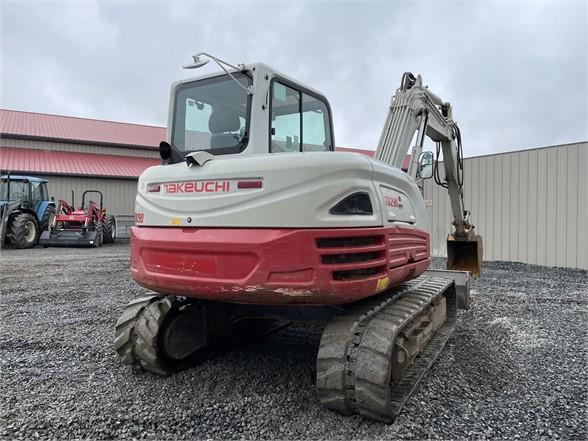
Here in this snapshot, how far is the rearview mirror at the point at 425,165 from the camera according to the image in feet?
15.8

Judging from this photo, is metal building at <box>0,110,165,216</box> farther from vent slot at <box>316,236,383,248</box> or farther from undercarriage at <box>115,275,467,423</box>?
vent slot at <box>316,236,383,248</box>

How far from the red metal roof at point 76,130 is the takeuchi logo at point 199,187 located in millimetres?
21362

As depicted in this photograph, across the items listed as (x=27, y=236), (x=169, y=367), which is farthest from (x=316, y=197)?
(x=27, y=236)

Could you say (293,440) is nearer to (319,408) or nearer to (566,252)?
(319,408)

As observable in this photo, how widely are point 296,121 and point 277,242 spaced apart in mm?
1418

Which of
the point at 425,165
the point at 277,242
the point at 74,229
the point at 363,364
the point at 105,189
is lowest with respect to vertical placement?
the point at 363,364

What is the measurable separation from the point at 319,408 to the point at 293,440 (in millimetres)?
441

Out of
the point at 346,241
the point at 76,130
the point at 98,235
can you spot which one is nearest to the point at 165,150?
the point at 346,241

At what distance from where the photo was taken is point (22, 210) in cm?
1499

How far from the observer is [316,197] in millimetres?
2736

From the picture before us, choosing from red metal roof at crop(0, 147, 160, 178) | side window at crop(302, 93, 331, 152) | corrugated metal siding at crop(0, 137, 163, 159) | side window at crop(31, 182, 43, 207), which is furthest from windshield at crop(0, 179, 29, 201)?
side window at crop(302, 93, 331, 152)

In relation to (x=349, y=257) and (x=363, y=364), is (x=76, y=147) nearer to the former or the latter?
(x=349, y=257)

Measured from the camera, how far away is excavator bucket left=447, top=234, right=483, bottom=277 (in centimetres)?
712

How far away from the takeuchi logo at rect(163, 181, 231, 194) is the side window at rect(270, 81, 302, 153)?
0.64 metres
